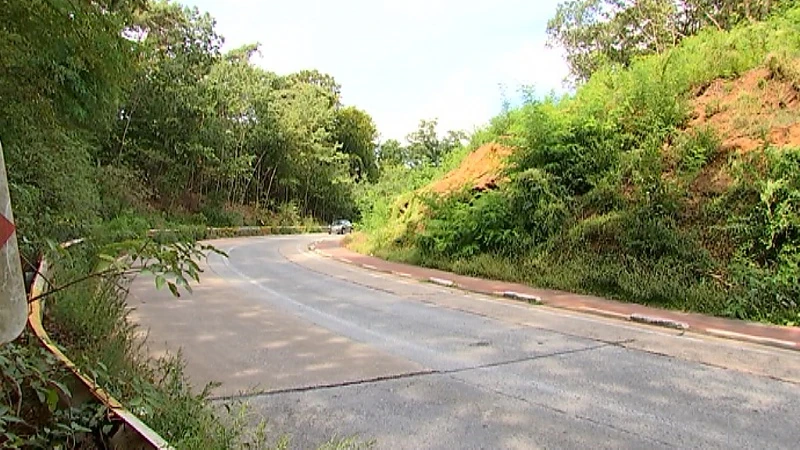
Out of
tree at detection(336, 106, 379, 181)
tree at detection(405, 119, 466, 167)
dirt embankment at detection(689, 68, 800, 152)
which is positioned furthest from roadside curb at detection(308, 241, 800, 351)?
tree at detection(336, 106, 379, 181)

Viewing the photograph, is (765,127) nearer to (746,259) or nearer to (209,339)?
(746,259)

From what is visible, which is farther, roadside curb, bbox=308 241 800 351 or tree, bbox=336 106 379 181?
tree, bbox=336 106 379 181

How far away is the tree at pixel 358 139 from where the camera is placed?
6669 centimetres

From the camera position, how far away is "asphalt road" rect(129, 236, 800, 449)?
478 cm

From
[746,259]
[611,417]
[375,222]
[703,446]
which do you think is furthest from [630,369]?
[375,222]

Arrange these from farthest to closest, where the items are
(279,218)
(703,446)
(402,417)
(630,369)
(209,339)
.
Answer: (279,218) < (209,339) < (630,369) < (402,417) < (703,446)

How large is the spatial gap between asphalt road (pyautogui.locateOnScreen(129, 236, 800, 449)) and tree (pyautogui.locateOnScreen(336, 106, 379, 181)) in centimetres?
5574

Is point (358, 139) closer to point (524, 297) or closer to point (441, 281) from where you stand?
point (441, 281)

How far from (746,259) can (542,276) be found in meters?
4.41

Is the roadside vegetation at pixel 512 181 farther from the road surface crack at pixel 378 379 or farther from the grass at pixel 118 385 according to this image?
the road surface crack at pixel 378 379

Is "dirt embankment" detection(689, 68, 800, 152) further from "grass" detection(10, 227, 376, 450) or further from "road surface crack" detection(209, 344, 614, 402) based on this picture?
"grass" detection(10, 227, 376, 450)

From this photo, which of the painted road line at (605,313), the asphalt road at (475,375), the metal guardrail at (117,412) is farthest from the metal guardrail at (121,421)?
the painted road line at (605,313)

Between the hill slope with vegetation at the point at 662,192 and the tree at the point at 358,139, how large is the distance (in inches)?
1868

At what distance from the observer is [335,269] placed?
18469 millimetres
